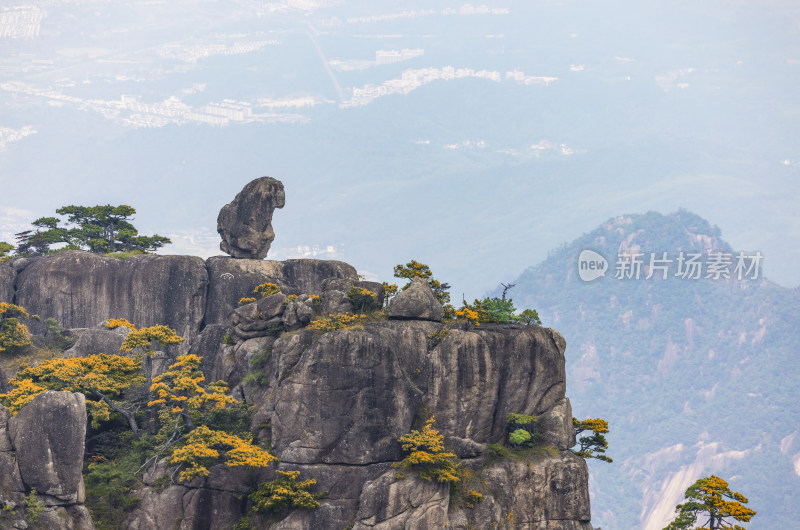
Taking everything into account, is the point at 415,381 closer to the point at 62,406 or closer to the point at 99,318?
the point at 62,406

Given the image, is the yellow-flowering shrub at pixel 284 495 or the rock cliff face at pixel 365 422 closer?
the rock cliff face at pixel 365 422

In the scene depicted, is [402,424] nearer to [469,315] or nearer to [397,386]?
[397,386]

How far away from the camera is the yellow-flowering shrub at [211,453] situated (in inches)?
2817

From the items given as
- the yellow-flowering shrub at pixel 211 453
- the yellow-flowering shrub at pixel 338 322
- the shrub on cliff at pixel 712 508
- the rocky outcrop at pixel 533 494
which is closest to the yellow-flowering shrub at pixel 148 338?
the yellow-flowering shrub at pixel 211 453

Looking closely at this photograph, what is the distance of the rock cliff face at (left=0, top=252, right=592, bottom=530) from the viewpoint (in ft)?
230

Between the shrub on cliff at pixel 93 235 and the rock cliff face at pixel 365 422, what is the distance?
50.1ft

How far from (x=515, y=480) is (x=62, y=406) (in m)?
25.0

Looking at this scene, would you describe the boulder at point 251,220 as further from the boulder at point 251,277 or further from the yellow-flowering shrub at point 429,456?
the yellow-flowering shrub at point 429,456

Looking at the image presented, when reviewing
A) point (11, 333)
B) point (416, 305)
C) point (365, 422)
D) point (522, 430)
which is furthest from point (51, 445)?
point (522, 430)

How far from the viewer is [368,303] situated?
80.1m

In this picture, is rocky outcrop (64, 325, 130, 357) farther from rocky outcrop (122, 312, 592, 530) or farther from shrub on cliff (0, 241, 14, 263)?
shrub on cliff (0, 241, 14, 263)

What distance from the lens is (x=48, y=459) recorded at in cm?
6900

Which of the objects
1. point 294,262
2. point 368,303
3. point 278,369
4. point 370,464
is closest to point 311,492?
point 370,464

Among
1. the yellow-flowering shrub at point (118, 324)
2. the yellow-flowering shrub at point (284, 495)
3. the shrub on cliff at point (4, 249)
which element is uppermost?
the shrub on cliff at point (4, 249)
